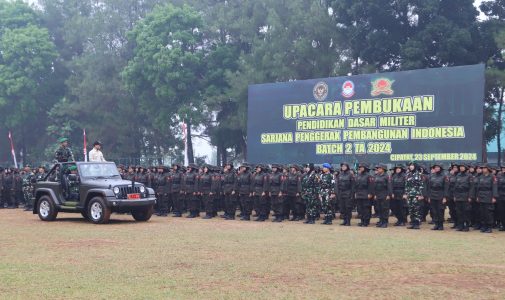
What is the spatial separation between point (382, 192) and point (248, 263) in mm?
8034

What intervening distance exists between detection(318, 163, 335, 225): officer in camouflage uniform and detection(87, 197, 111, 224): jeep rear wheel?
19.8 ft

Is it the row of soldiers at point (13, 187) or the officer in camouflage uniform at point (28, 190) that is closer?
the officer in camouflage uniform at point (28, 190)

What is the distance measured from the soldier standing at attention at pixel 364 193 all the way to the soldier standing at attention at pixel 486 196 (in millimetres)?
2823

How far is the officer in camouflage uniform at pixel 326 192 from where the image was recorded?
19.4 metres

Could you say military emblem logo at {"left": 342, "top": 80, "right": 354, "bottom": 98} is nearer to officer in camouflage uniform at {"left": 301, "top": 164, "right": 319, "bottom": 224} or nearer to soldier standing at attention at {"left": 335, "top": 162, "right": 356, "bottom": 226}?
officer in camouflage uniform at {"left": 301, "top": 164, "right": 319, "bottom": 224}

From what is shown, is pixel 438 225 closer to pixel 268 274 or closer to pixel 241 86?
pixel 268 274

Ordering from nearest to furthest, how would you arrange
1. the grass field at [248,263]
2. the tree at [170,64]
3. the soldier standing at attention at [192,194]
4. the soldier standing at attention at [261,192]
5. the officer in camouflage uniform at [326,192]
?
the grass field at [248,263] < the officer in camouflage uniform at [326,192] < the soldier standing at attention at [261,192] < the soldier standing at attention at [192,194] < the tree at [170,64]

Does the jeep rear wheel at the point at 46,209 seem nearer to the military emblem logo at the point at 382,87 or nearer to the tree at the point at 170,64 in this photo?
the military emblem logo at the point at 382,87

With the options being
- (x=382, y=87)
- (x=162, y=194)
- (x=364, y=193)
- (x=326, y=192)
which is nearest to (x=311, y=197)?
(x=326, y=192)

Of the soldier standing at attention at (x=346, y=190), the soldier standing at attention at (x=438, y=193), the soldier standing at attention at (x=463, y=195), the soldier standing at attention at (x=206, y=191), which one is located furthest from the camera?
the soldier standing at attention at (x=206, y=191)

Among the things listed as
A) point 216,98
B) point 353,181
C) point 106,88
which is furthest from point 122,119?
point 353,181

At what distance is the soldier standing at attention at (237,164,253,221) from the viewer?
20.8 m

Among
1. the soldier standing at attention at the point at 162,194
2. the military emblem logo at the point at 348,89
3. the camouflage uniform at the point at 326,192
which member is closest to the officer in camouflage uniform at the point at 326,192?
the camouflage uniform at the point at 326,192

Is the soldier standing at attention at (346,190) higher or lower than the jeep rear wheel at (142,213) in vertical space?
higher
